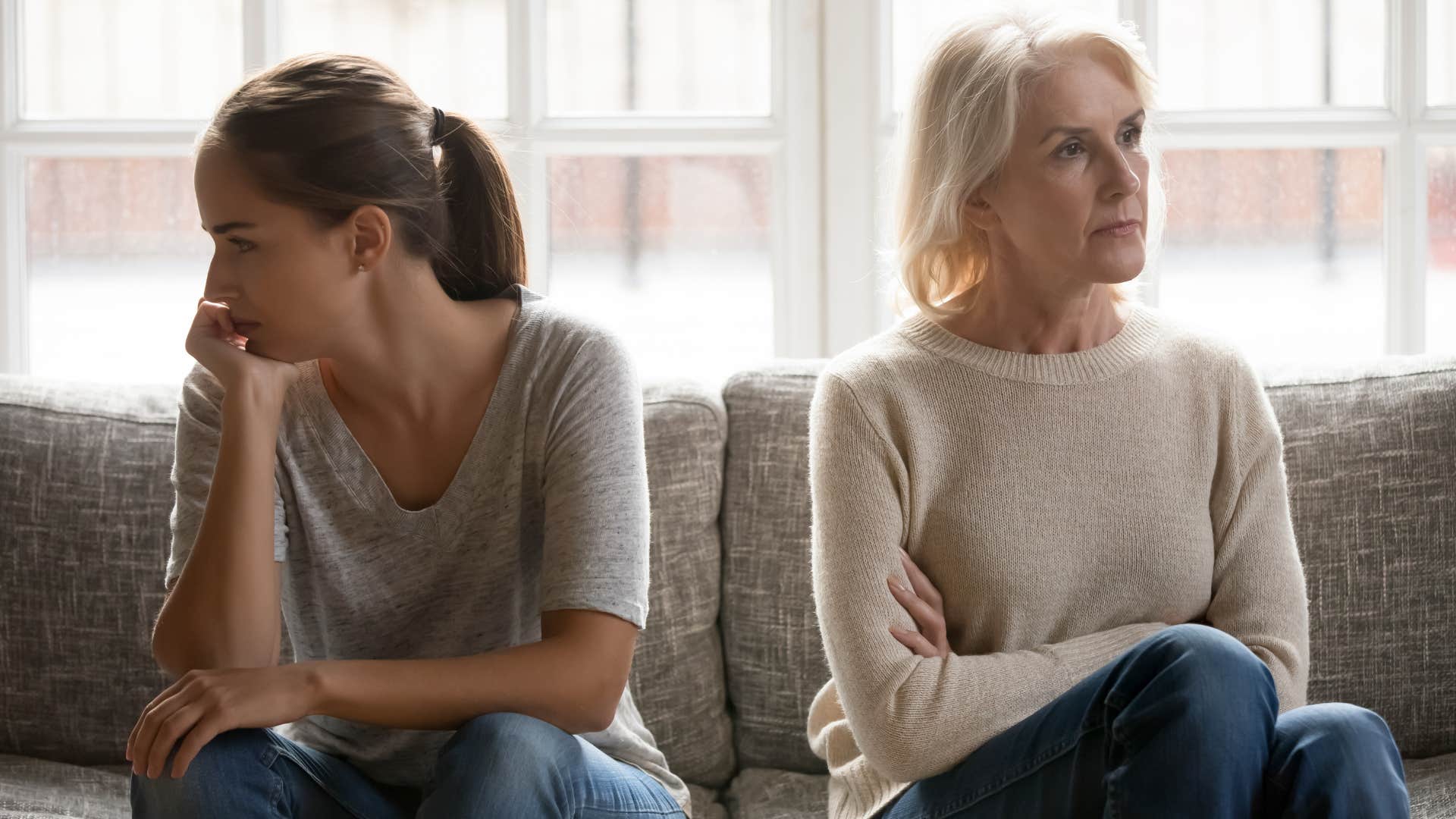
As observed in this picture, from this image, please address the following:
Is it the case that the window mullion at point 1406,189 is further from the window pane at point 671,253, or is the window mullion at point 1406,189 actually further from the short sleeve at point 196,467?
the short sleeve at point 196,467

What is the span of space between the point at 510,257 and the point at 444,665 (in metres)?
0.48

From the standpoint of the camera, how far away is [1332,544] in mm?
1839

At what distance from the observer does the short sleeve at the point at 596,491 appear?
1.39 m

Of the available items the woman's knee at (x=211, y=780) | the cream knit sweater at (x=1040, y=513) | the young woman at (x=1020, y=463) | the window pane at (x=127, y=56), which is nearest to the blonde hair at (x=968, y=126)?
the young woman at (x=1020, y=463)

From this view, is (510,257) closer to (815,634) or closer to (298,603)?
(298,603)

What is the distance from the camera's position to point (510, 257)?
1.58m

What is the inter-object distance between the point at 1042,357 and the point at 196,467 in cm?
95

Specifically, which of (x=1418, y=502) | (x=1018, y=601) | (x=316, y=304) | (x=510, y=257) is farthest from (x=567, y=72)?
(x=1418, y=502)

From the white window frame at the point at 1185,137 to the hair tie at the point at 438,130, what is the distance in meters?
1.01

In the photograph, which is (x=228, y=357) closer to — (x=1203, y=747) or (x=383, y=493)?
(x=383, y=493)

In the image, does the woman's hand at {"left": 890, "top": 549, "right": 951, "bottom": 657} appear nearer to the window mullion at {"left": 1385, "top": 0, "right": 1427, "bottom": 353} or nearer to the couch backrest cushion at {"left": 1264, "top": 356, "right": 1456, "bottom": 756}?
the couch backrest cushion at {"left": 1264, "top": 356, "right": 1456, "bottom": 756}

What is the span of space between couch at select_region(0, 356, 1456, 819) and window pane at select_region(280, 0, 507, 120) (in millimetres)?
769

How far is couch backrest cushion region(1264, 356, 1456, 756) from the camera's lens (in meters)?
1.82

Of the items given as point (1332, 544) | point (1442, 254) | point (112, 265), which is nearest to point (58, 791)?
point (112, 265)
